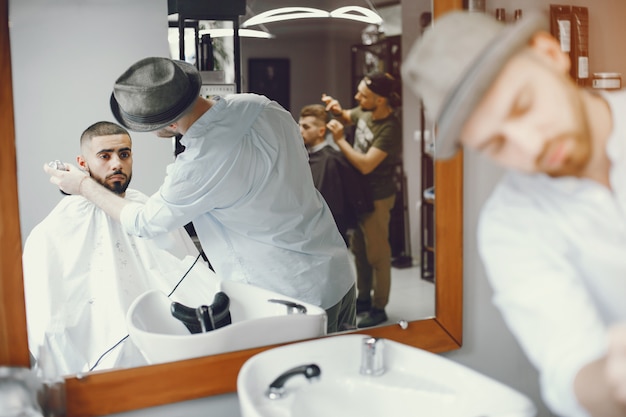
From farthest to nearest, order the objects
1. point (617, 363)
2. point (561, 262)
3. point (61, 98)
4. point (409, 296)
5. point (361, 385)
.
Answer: point (409, 296) < point (361, 385) < point (61, 98) < point (561, 262) < point (617, 363)

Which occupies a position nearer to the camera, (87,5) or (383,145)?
(87,5)

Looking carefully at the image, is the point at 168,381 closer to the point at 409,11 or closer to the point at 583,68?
the point at 409,11

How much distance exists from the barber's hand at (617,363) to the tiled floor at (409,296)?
0.75 meters

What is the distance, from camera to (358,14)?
1.48 meters

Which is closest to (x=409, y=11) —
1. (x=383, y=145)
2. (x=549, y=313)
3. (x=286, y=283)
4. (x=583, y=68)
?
(x=383, y=145)

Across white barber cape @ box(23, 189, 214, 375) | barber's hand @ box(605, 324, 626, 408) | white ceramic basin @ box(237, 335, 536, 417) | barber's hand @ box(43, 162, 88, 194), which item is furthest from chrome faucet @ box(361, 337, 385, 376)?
barber's hand @ box(43, 162, 88, 194)

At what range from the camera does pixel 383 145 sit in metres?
1.52

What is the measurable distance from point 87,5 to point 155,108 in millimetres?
236

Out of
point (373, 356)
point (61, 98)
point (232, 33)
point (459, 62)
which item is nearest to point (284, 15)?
point (232, 33)

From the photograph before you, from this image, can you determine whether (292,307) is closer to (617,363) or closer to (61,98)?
(61,98)

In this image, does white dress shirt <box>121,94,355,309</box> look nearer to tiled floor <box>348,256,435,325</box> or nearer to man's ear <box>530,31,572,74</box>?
tiled floor <box>348,256,435,325</box>

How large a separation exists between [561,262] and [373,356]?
0.54 m

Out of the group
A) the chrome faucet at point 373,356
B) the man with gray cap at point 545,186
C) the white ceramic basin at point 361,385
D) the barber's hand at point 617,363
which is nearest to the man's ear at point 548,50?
the man with gray cap at point 545,186

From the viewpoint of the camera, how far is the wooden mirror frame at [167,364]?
1241mm
